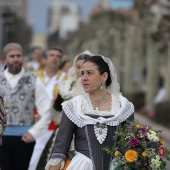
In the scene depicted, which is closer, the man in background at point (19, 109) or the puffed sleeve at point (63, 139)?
the puffed sleeve at point (63, 139)

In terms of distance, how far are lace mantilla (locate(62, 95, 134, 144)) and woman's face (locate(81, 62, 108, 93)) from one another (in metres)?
0.12

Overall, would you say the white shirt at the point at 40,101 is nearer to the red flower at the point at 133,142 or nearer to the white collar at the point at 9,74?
the white collar at the point at 9,74

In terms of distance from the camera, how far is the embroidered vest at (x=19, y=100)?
8258 millimetres

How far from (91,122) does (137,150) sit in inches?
18.5

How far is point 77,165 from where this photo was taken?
597 centimetres

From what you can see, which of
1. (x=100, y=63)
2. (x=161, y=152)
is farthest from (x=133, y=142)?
(x=100, y=63)

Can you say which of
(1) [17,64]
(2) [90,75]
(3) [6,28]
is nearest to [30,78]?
(1) [17,64]

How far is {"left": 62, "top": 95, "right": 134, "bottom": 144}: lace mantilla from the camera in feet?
19.8

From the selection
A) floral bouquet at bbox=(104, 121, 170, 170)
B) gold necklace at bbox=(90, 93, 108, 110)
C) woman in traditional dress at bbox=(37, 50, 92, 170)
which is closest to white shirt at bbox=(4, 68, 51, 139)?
woman in traditional dress at bbox=(37, 50, 92, 170)

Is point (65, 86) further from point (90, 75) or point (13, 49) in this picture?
point (90, 75)

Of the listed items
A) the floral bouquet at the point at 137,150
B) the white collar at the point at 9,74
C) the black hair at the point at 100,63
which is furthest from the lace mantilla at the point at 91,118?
the white collar at the point at 9,74

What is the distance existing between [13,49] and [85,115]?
2.54 meters

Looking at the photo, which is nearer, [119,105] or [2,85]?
[119,105]

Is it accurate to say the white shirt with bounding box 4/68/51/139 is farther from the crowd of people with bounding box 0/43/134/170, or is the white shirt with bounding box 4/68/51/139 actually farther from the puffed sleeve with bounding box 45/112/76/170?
the puffed sleeve with bounding box 45/112/76/170
